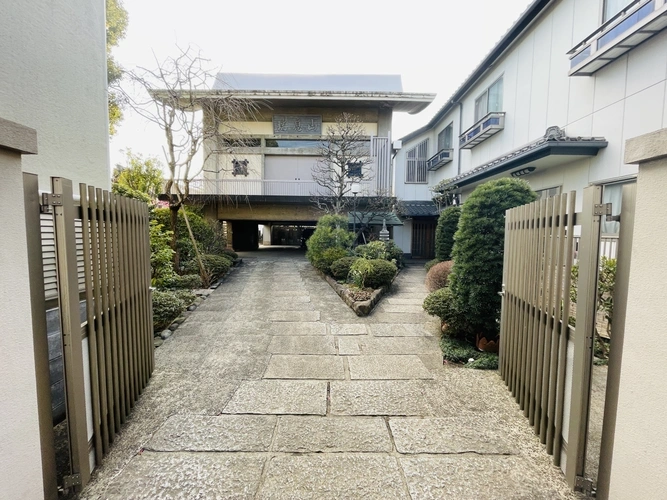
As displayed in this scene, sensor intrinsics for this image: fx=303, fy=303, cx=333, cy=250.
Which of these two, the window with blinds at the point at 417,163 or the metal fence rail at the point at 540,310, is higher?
the window with blinds at the point at 417,163

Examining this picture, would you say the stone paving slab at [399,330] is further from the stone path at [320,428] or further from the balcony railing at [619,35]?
the balcony railing at [619,35]

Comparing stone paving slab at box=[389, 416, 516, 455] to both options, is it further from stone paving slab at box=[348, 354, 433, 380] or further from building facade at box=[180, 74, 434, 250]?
building facade at box=[180, 74, 434, 250]

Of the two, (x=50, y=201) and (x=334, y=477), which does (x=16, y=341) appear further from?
(x=334, y=477)

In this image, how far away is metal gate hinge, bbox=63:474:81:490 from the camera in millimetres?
1812

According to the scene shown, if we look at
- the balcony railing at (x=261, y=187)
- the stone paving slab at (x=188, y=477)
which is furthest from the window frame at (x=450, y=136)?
the stone paving slab at (x=188, y=477)

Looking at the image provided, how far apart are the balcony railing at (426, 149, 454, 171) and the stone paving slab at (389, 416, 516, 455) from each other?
1196 cm

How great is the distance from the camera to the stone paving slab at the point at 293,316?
5.43 metres

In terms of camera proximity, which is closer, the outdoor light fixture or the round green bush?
the round green bush

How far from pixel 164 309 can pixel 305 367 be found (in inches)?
102

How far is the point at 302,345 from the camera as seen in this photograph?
14.0 ft

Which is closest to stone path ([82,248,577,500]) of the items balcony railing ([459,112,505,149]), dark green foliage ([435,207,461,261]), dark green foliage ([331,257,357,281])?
dark green foliage ([331,257,357,281])

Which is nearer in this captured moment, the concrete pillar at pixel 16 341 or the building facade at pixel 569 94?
the concrete pillar at pixel 16 341

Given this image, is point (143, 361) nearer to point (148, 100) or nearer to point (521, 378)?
point (521, 378)

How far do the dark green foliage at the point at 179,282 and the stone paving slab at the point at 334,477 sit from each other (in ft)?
18.2
